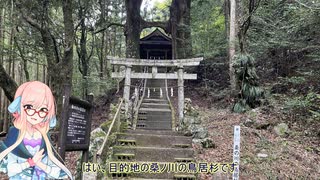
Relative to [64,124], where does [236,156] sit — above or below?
below

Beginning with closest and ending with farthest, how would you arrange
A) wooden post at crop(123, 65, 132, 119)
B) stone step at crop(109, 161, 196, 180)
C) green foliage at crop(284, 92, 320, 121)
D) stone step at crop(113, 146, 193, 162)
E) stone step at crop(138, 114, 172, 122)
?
stone step at crop(109, 161, 196, 180) → stone step at crop(113, 146, 193, 162) → green foliage at crop(284, 92, 320, 121) → wooden post at crop(123, 65, 132, 119) → stone step at crop(138, 114, 172, 122)

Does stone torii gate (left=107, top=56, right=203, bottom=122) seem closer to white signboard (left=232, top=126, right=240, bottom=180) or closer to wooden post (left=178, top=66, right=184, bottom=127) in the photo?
wooden post (left=178, top=66, right=184, bottom=127)

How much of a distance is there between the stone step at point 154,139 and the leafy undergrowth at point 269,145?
45 cm

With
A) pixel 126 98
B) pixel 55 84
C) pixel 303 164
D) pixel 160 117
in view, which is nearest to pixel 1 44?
pixel 55 84

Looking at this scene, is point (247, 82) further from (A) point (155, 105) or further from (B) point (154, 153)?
(B) point (154, 153)

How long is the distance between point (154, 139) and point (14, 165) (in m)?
4.02

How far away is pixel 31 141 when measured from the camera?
417 cm

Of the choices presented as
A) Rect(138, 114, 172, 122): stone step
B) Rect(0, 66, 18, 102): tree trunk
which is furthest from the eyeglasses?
Rect(138, 114, 172, 122): stone step

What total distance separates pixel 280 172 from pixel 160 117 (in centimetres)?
545

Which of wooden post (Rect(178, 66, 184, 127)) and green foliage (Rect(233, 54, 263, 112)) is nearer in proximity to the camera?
wooden post (Rect(178, 66, 184, 127))

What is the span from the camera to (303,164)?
6668 millimetres

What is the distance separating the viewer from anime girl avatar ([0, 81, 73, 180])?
4.06m

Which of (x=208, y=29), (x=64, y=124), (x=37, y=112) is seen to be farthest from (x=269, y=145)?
(x=208, y=29)

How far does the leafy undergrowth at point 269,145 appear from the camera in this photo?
632 centimetres
